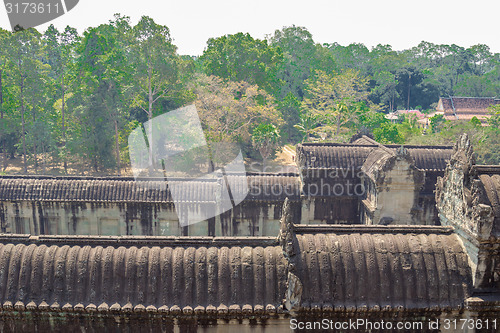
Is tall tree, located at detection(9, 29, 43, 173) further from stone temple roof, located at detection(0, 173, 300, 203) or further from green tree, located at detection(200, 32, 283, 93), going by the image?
green tree, located at detection(200, 32, 283, 93)

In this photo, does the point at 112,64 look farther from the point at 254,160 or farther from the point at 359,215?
the point at 359,215

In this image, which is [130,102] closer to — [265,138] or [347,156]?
[265,138]

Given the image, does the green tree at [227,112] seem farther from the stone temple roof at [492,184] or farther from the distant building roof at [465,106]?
the distant building roof at [465,106]

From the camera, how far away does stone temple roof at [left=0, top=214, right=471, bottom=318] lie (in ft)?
33.9

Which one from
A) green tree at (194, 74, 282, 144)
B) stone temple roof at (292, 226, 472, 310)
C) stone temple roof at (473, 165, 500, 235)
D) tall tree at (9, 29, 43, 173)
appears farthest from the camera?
green tree at (194, 74, 282, 144)

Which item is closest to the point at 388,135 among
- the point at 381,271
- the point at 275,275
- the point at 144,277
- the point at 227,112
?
the point at 227,112

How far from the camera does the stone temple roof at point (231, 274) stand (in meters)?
10.3

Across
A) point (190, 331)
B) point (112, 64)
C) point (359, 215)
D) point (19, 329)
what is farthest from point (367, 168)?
point (112, 64)

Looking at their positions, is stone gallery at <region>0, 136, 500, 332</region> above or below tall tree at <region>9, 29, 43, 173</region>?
below

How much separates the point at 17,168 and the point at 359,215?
117ft

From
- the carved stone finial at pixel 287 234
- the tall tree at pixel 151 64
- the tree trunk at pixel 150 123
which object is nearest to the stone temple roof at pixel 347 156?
the carved stone finial at pixel 287 234

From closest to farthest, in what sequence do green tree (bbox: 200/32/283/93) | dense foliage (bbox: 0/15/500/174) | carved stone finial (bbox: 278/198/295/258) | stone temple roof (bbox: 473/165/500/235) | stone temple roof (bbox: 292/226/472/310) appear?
1. stone temple roof (bbox: 292/226/472/310)
2. carved stone finial (bbox: 278/198/295/258)
3. stone temple roof (bbox: 473/165/500/235)
4. dense foliage (bbox: 0/15/500/174)
5. green tree (bbox: 200/32/283/93)

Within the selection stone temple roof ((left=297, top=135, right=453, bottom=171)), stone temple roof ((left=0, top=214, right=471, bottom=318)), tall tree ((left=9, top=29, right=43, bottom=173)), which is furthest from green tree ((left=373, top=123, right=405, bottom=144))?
stone temple roof ((left=0, top=214, right=471, bottom=318))

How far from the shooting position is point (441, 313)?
415 inches
